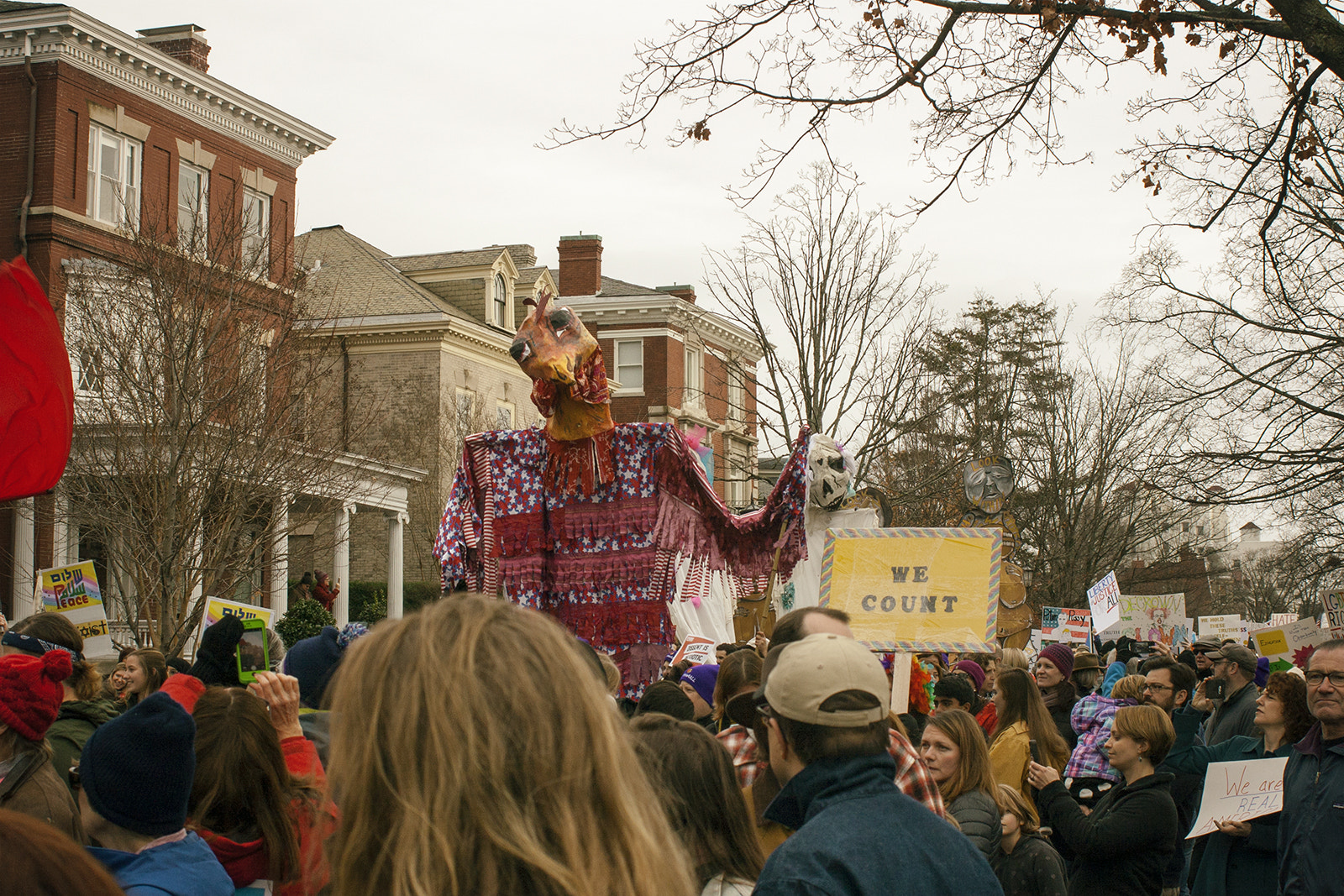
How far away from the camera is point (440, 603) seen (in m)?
1.79

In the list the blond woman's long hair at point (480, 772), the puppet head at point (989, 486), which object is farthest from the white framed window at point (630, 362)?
the blond woman's long hair at point (480, 772)

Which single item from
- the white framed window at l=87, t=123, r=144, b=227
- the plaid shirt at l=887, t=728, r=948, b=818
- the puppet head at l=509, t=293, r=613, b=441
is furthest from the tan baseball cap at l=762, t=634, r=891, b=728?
the white framed window at l=87, t=123, r=144, b=227

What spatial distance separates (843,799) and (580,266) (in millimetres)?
45827

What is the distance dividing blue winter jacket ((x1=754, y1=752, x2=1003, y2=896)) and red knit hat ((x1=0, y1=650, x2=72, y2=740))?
2.62 m

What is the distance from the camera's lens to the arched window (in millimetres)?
39875

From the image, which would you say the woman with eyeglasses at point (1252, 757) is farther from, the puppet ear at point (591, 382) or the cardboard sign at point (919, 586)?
the puppet ear at point (591, 382)

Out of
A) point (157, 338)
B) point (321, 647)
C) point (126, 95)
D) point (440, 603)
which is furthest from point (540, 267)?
point (440, 603)

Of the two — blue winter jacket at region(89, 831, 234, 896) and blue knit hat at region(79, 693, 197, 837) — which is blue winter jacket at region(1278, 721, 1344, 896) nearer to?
blue winter jacket at region(89, 831, 234, 896)

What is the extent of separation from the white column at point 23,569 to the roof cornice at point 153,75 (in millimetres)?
8902

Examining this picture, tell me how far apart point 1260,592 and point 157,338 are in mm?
58780

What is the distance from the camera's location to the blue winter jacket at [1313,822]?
15.1 ft

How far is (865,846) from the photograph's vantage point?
8.20 feet

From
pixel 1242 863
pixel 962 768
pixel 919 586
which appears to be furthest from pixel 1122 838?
pixel 919 586

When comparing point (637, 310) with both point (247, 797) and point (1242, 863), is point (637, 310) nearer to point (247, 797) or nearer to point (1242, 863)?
point (1242, 863)
